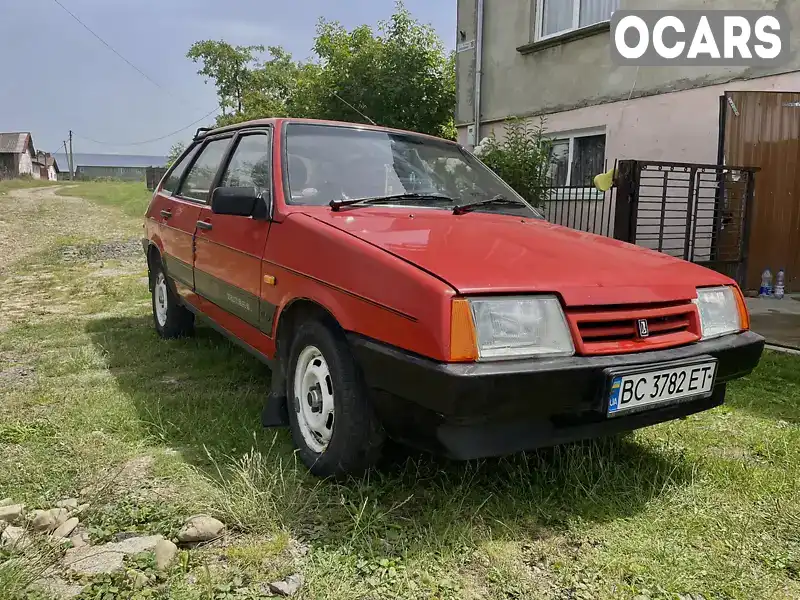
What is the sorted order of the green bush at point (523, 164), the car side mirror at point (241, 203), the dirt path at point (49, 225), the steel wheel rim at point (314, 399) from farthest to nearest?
the dirt path at point (49, 225) < the green bush at point (523, 164) < the car side mirror at point (241, 203) < the steel wheel rim at point (314, 399)

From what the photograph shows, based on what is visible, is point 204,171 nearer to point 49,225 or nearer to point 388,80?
point 388,80

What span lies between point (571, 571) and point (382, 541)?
0.62m

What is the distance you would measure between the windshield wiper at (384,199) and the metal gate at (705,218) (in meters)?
3.70

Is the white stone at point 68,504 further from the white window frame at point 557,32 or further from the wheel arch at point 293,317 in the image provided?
the white window frame at point 557,32

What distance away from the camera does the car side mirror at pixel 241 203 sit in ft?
9.53

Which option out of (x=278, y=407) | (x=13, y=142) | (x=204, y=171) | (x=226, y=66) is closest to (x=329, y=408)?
(x=278, y=407)

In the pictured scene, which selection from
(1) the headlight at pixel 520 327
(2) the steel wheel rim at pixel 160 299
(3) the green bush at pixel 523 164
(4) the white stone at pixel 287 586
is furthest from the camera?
(3) the green bush at pixel 523 164

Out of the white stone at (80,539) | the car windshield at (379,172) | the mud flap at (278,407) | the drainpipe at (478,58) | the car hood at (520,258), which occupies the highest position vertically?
the drainpipe at (478,58)

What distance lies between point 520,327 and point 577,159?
753cm

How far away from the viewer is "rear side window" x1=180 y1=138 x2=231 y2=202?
395cm

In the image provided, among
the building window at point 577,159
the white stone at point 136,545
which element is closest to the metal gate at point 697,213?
the building window at point 577,159

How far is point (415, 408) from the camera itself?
2.05 metres

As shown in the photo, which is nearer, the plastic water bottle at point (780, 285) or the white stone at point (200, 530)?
the white stone at point (200, 530)

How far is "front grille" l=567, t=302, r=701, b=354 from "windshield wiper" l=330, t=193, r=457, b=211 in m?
1.21
